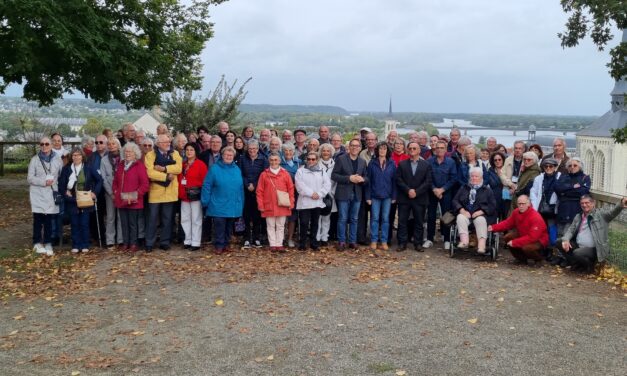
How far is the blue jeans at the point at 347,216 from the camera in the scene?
9453 mm

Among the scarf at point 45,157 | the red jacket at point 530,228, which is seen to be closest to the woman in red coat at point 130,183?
the scarf at point 45,157

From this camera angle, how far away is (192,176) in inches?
361

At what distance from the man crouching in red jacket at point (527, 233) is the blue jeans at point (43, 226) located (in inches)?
275

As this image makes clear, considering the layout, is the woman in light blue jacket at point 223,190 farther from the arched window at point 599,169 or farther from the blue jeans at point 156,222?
the arched window at point 599,169

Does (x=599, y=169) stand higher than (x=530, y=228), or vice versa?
(x=530, y=228)

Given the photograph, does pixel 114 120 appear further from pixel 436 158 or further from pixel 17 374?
pixel 17 374

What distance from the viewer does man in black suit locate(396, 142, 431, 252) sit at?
30.7ft

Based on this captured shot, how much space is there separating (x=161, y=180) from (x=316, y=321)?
406 centimetres

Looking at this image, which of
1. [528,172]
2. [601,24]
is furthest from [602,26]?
[528,172]

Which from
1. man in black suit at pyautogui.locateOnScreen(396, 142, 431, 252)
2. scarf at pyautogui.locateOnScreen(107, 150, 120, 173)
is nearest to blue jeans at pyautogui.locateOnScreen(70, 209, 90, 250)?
scarf at pyautogui.locateOnScreen(107, 150, 120, 173)

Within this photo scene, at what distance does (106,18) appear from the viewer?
1423 cm

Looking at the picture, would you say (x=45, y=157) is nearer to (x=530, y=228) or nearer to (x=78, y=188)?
(x=78, y=188)

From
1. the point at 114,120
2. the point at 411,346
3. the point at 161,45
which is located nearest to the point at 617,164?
the point at 114,120

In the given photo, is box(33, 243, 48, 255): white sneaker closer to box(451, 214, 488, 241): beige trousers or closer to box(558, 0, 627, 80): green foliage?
box(451, 214, 488, 241): beige trousers
